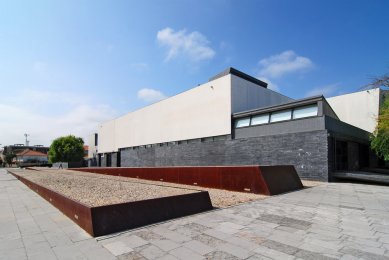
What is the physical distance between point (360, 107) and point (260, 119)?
14883mm

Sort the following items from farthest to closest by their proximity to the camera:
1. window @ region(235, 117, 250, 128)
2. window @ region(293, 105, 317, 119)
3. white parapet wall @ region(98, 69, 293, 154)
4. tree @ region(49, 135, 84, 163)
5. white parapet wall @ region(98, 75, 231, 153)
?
1. tree @ region(49, 135, 84, 163)
2. white parapet wall @ region(98, 75, 231, 153)
3. white parapet wall @ region(98, 69, 293, 154)
4. window @ region(235, 117, 250, 128)
5. window @ region(293, 105, 317, 119)

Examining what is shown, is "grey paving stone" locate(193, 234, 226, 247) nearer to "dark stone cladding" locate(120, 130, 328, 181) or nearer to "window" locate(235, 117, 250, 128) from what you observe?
"dark stone cladding" locate(120, 130, 328, 181)

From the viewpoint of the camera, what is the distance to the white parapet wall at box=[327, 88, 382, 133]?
2605 cm

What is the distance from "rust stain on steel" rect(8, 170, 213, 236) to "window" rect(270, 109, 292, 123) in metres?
12.5

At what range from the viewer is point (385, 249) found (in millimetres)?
4332

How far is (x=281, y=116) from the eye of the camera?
18344 mm

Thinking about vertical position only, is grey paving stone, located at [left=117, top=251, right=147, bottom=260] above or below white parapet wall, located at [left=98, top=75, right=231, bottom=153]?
below

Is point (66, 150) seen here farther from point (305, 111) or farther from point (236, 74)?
point (305, 111)

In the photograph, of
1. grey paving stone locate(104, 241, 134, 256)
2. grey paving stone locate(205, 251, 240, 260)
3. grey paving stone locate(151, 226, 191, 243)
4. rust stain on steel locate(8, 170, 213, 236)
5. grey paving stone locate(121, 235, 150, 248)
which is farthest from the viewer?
rust stain on steel locate(8, 170, 213, 236)

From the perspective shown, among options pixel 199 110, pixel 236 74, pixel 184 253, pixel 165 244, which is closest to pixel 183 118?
pixel 199 110

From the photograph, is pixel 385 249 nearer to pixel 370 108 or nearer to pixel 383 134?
pixel 383 134

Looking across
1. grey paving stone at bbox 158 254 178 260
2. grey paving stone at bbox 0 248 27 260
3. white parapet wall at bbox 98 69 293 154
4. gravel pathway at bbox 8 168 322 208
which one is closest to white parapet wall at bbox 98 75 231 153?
white parapet wall at bbox 98 69 293 154

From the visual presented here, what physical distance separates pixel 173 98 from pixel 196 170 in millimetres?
18362

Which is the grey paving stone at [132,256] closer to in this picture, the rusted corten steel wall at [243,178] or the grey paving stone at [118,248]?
the grey paving stone at [118,248]
